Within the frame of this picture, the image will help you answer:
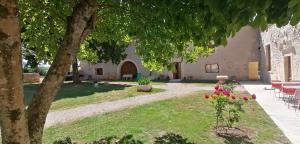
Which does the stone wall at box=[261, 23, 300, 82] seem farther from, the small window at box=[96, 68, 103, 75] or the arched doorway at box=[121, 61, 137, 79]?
the small window at box=[96, 68, 103, 75]

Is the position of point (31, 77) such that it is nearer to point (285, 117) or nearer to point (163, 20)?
point (285, 117)

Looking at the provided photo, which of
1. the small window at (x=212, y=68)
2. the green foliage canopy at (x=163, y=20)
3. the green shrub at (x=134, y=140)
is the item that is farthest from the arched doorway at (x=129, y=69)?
the green foliage canopy at (x=163, y=20)

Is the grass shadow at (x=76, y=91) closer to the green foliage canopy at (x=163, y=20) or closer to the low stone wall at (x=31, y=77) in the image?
the low stone wall at (x=31, y=77)

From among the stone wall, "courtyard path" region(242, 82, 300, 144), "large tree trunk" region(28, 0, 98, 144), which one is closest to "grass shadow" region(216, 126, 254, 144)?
"courtyard path" region(242, 82, 300, 144)

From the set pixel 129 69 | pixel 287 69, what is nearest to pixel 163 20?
pixel 287 69

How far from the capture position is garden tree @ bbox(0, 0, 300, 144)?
2.53 metres

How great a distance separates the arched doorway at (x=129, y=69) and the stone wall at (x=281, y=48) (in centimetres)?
1394

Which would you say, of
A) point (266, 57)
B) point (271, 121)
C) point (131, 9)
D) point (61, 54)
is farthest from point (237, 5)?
point (266, 57)

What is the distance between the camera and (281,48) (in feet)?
61.8

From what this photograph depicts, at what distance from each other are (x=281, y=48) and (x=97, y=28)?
1538cm

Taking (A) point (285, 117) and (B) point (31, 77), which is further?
(B) point (31, 77)

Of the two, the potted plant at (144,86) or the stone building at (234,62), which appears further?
the stone building at (234,62)

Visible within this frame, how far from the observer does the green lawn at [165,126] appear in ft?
25.6

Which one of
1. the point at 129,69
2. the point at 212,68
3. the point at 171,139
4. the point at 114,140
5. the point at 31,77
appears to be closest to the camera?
the point at 171,139
